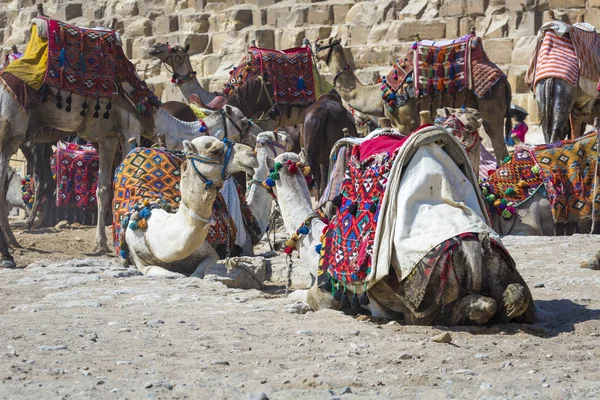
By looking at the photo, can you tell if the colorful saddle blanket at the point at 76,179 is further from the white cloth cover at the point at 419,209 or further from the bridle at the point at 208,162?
the white cloth cover at the point at 419,209

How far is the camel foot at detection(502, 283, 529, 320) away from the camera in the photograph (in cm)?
613

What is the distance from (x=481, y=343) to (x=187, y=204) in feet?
9.68

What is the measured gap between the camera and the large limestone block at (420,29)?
2375 cm

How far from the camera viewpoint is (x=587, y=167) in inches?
433

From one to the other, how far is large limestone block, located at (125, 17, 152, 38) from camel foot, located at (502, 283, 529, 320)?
2478 cm

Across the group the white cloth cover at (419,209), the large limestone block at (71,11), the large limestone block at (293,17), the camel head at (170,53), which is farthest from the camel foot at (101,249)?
the large limestone block at (71,11)

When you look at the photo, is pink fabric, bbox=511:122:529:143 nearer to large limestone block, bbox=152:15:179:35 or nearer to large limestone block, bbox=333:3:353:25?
large limestone block, bbox=333:3:353:25

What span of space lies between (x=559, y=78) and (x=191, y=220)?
24.6ft

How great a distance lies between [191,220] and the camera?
27.2 ft

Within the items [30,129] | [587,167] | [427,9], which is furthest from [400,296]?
[427,9]

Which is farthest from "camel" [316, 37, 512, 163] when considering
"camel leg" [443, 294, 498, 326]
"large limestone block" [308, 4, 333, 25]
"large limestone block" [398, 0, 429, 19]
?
"camel leg" [443, 294, 498, 326]

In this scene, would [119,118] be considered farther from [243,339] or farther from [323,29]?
[323,29]

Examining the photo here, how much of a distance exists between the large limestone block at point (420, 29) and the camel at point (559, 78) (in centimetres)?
889

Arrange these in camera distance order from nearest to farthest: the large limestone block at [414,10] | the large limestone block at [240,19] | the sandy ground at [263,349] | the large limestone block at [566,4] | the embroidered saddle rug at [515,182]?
the sandy ground at [263,349]
the embroidered saddle rug at [515,182]
the large limestone block at [566,4]
the large limestone block at [414,10]
the large limestone block at [240,19]
